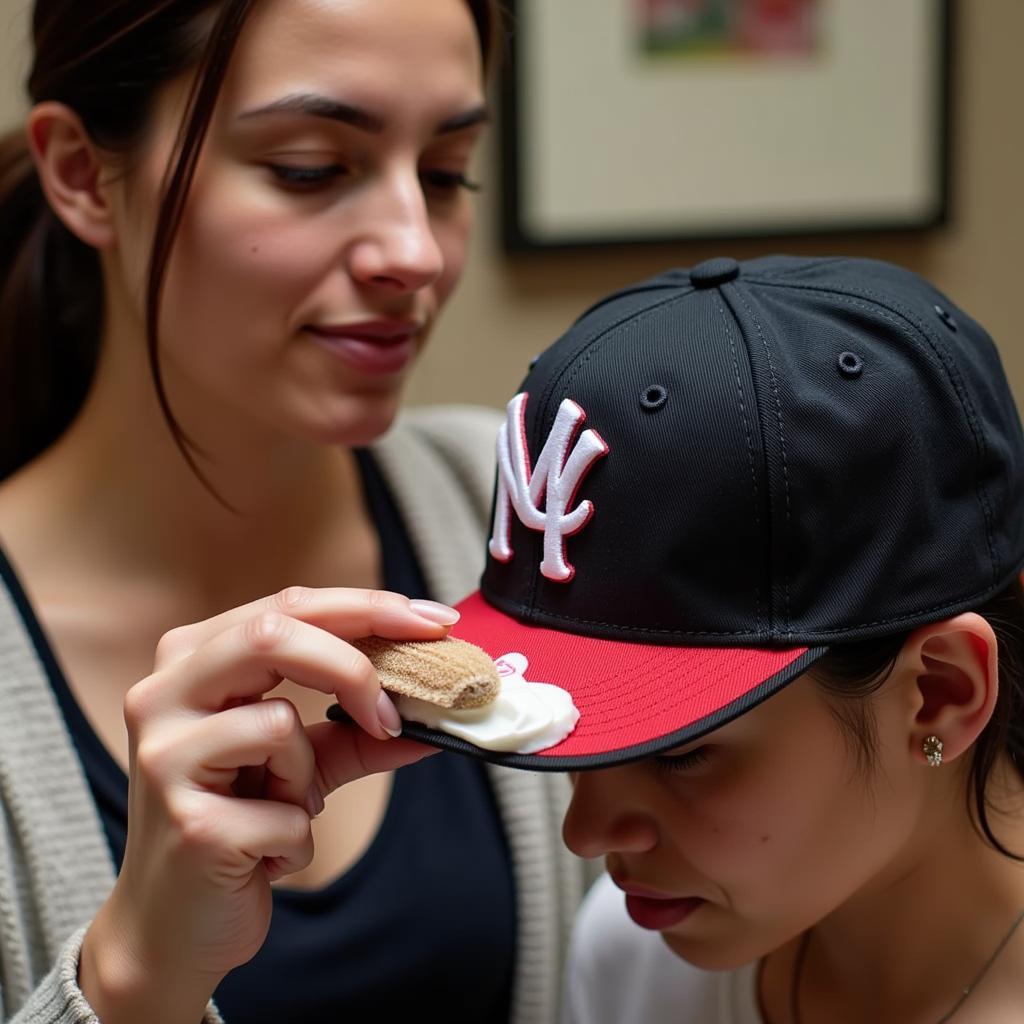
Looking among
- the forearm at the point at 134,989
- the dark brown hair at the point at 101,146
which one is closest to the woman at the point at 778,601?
the forearm at the point at 134,989

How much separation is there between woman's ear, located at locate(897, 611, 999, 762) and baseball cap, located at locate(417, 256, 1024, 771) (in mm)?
14

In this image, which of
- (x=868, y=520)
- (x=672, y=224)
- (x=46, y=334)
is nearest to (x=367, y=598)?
(x=868, y=520)

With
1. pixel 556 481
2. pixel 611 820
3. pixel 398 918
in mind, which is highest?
pixel 556 481

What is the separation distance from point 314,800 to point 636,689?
20 cm

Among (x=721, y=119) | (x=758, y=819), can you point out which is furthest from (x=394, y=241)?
(x=721, y=119)

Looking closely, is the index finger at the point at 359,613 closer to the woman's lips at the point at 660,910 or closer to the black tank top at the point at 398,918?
the woman's lips at the point at 660,910

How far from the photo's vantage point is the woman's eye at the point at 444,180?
1050 millimetres

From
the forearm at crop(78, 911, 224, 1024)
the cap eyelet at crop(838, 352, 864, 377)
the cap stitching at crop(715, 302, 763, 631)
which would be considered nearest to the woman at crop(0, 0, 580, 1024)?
the forearm at crop(78, 911, 224, 1024)

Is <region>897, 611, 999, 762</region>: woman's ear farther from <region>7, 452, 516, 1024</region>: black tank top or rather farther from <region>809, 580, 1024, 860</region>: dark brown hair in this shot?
<region>7, 452, 516, 1024</region>: black tank top

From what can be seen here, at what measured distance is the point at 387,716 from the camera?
26.5 inches

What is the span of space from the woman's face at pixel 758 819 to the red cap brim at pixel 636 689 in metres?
0.05

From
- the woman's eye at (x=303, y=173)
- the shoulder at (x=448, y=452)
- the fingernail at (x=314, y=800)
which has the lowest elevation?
the fingernail at (x=314, y=800)

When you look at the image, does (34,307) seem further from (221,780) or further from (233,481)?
(221,780)

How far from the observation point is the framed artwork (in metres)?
1.62
